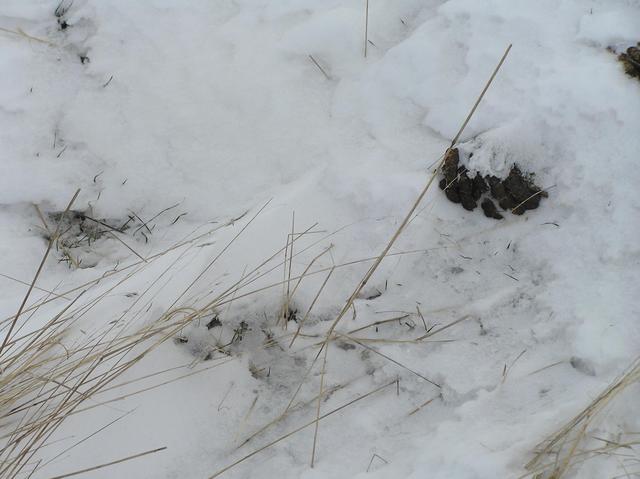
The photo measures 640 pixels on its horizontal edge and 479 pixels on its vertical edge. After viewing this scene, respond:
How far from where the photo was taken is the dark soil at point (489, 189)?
5.88 feet

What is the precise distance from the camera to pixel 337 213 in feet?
6.22

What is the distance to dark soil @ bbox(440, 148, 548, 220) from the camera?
5.88 ft

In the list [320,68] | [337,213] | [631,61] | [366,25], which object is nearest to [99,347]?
[337,213]

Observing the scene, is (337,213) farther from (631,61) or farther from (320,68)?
(631,61)

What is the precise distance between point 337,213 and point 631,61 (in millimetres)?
1048

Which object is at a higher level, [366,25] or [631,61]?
[366,25]

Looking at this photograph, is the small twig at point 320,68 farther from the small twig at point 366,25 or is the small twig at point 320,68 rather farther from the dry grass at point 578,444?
the dry grass at point 578,444

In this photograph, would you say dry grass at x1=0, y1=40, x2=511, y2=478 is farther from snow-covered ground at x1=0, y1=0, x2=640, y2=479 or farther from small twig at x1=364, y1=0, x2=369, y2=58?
small twig at x1=364, y1=0, x2=369, y2=58

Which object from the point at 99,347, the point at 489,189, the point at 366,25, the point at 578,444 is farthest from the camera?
Result: the point at 366,25

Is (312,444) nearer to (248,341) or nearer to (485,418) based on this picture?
(248,341)

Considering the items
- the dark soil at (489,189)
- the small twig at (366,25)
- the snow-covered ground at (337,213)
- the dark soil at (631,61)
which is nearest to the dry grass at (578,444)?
the snow-covered ground at (337,213)

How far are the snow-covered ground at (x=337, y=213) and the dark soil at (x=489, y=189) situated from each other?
0.03 m

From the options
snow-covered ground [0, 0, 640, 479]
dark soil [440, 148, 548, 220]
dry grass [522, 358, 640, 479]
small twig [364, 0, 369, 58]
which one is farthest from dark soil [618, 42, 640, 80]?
dry grass [522, 358, 640, 479]

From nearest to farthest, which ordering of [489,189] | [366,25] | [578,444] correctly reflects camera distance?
[578,444]
[489,189]
[366,25]
